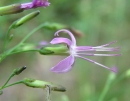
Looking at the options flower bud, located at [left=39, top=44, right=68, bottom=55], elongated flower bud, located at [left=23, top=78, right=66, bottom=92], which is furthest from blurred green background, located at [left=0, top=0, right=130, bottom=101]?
elongated flower bud, located at [left=23, top=78, right=66, bottom=92]

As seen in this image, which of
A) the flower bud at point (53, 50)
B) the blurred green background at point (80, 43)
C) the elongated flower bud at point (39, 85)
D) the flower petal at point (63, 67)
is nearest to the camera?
the flower petal at point (63, 67)

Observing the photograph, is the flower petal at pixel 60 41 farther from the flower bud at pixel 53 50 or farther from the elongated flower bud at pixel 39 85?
the elongated flower bud at pixel 39 85

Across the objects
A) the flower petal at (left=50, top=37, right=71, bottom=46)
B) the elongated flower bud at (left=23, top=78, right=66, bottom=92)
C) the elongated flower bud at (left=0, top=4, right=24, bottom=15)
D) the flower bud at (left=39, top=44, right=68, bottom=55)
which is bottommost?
the elongated flower bud at (left=23, top=78, right=66, bottom=92)

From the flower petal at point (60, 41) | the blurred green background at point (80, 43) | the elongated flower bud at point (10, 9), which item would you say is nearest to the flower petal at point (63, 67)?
the flower petal at point (60, 41)

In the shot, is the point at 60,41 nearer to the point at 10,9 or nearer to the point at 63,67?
the point at 63,67

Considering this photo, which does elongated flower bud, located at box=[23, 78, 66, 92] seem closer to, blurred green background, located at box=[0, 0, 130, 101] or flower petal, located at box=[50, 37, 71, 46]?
flower petal, located at box=[50, 37, 71, 46]

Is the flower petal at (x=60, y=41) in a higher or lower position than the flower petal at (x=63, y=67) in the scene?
higher

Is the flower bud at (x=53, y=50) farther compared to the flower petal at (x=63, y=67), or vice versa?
the flower bud at (x=53, y=50)

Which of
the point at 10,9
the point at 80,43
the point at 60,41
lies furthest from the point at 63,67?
the point at 80,43
